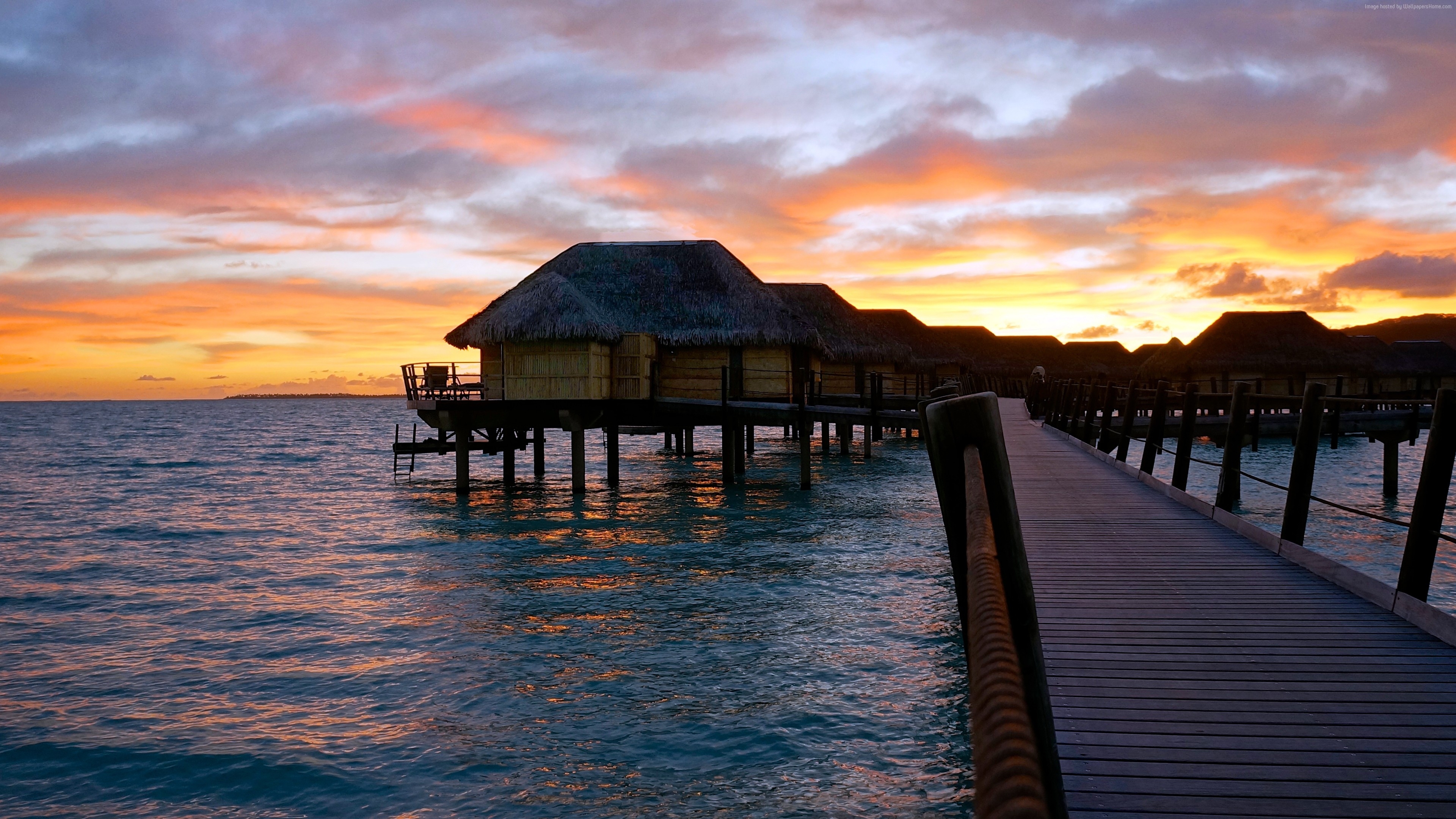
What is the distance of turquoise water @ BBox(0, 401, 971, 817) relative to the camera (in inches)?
273

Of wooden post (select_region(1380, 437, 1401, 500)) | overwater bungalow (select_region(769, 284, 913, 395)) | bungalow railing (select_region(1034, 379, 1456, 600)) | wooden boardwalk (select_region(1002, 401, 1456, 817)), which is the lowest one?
wooden post (select_region(1380, 437, 1401, 500))

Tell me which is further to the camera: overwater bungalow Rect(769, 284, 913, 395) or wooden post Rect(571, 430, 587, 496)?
overwater bungalow Rect(769, 284, 913, 395)

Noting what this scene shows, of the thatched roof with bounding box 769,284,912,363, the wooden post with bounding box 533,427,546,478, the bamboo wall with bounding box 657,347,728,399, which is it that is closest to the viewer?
the bamboo wall with bounding box 657,347,728,399

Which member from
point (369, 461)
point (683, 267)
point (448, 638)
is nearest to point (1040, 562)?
point (448, 638)

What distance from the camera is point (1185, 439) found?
10945 millimetres

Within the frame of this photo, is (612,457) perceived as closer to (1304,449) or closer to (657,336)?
(657,336)

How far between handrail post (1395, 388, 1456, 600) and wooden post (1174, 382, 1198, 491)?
5.04m

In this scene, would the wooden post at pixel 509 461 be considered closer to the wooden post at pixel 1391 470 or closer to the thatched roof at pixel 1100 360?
the wooden post at pixel 1391 470

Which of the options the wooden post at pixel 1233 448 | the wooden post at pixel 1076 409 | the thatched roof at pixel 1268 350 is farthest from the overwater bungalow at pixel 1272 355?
the wooden post at pixel 1233 448

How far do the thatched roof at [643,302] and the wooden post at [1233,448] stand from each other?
50.5 feet

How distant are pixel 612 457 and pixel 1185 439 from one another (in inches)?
634

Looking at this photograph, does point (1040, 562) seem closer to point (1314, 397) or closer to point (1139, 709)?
point (1314, 397)

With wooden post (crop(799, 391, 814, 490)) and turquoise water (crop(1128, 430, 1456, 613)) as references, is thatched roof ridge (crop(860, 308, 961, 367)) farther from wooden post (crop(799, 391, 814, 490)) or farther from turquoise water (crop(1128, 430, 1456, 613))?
wooden post (crop(799, 391, 814, 490))

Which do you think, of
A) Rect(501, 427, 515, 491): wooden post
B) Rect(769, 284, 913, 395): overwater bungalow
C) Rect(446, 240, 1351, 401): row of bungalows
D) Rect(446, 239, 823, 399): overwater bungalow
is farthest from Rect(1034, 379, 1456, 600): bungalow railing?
Rect(769, 284, 913, 395): overwater bungalow
